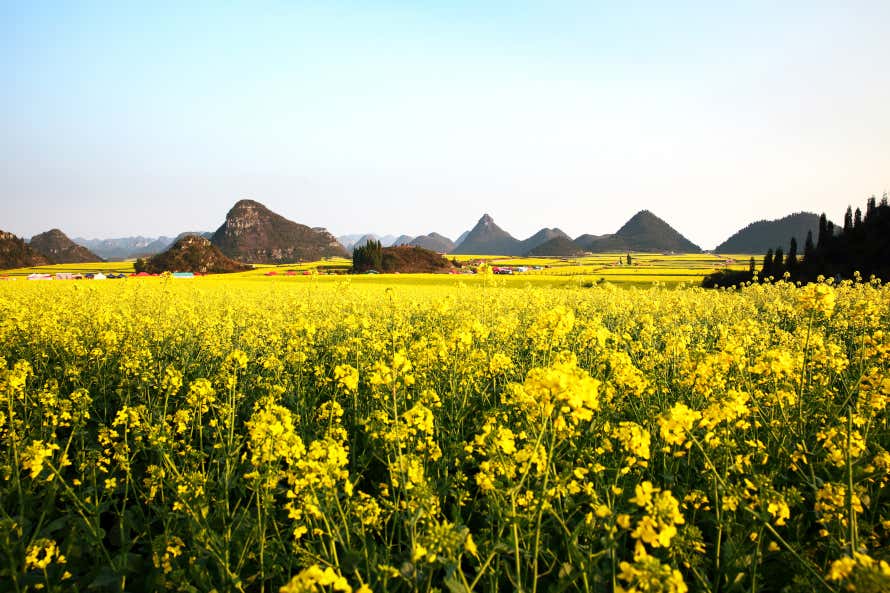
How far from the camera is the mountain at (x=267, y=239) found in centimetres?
15988

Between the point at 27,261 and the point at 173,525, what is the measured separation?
130 metres

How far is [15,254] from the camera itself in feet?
310

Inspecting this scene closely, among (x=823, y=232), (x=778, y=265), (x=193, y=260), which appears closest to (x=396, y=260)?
(x=193, y=260)

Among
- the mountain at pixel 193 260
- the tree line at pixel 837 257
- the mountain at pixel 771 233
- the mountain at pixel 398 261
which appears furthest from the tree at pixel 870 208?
the mountain at pixel 771 233

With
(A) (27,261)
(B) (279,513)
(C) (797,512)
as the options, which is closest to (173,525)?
(B) (279,513)

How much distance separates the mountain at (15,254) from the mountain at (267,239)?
58144mm

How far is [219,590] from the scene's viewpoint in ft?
9.16

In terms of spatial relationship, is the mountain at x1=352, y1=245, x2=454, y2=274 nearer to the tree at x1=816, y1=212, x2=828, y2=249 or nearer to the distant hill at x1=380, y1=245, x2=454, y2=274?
the distant hill at x1=380, y1=245, x2=454, y2=274

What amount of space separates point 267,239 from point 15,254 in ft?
261

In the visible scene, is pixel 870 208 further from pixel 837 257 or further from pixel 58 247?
pixel 58 247

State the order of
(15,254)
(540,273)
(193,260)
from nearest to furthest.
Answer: (540,273)
(193,260)
(15,254)

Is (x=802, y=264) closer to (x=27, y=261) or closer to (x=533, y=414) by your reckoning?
(x=533, y=414)

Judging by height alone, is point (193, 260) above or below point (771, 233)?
below

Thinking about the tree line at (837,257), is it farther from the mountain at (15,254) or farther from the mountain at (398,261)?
the mountain at (15,254)
